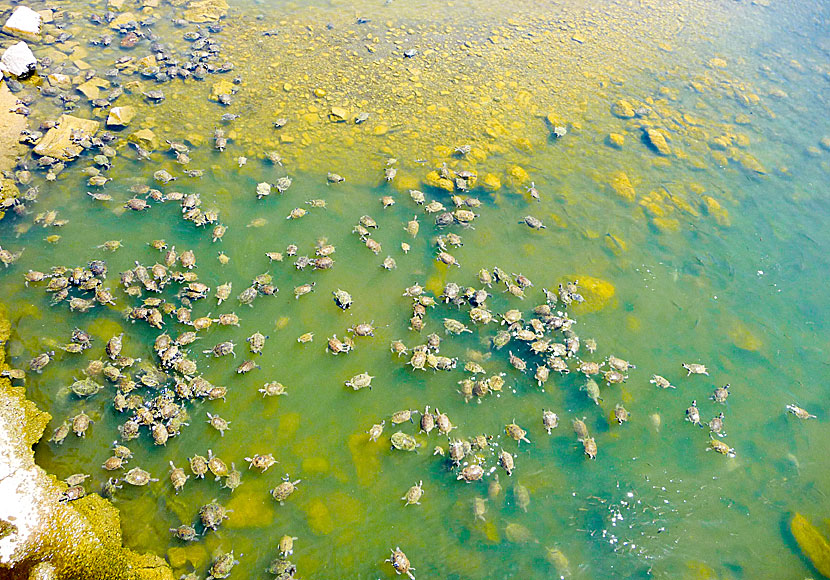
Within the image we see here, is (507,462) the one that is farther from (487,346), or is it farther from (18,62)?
(18,62)

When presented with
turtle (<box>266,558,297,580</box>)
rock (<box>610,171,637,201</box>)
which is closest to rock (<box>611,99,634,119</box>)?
rock (<box>610,171,637,201</box>)

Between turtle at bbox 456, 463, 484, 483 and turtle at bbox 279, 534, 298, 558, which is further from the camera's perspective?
turtle at bbox 456, 463, 484, 483

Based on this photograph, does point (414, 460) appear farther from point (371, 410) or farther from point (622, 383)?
point (622, 383)

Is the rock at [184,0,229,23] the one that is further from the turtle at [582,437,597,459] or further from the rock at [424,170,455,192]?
the turtle at [582,437,597,459]

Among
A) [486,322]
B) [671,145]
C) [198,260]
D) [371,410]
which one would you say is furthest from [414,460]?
[671,145]

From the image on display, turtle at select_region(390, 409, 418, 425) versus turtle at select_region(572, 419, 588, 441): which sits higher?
turtle at select_region(572, 419, 588, 441)

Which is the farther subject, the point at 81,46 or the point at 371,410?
the point at 81,46
